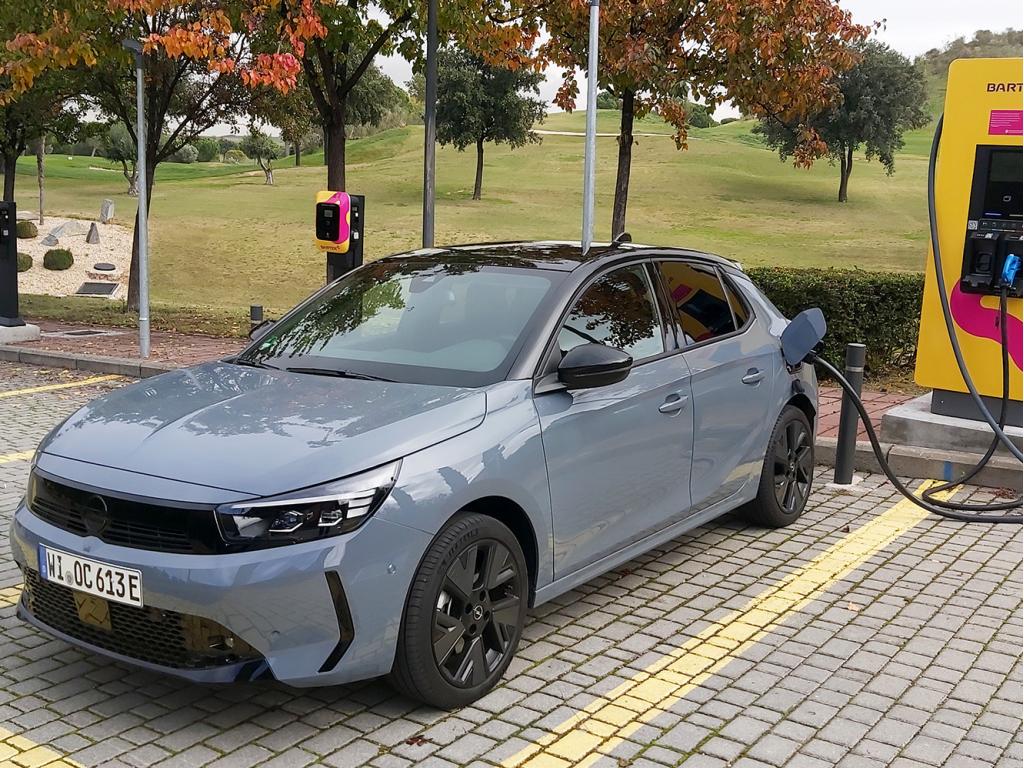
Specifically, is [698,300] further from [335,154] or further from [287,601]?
[335,154]

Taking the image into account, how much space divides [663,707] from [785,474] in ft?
7.88

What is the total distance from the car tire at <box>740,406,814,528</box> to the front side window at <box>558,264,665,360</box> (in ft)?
4.07

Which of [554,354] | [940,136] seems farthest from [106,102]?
[554,354]

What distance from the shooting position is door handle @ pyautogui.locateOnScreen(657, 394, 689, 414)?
470 centimetres

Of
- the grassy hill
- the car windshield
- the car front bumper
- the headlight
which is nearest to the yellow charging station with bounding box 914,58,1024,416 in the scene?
the car windshield

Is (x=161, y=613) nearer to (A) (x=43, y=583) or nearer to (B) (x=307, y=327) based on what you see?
(A) (x=43, y=583)

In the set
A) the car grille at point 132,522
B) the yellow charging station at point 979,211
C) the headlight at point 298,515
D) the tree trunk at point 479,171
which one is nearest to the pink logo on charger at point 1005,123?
the yellow charging station at point 979,211

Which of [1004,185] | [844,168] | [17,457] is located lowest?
[17,457]

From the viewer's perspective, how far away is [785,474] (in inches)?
234

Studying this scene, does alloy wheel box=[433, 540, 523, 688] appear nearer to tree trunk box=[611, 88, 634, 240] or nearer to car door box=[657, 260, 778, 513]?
car door box=[657, 260, 778, 513]

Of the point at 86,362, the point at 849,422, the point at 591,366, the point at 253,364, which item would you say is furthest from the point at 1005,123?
the point at 86,362

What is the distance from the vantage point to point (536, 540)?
3.98 m

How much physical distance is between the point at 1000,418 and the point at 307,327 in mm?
4666

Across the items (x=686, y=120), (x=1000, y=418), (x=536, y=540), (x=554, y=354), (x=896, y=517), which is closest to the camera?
(x=536, y=540)
